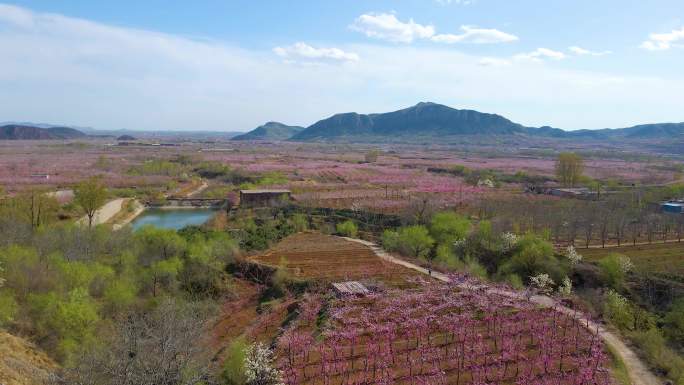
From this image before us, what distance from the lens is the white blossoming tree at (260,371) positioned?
661 inches

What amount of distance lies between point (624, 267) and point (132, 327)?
28.5 metres

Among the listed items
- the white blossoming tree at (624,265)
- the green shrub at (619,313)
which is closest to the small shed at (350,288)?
the green shrub at (619,313)

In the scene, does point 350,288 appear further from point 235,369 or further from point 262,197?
point 262,197

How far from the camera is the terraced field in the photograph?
2976 cm

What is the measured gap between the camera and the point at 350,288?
26391mm

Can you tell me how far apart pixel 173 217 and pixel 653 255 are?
4880 cm

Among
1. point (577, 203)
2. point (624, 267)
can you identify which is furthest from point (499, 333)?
point (577, 203)

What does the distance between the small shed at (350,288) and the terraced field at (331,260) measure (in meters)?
1.27

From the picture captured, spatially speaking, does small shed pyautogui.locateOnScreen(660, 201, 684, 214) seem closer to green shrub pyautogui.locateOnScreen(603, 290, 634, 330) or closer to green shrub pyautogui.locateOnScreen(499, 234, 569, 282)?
green shrub pyautogui.locateOnScreen(499, 234, 569, 282)

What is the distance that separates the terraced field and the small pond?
18.5 metres

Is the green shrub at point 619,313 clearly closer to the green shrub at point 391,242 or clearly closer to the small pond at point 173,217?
the green shrub at point 391,242

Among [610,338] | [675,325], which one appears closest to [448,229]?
[675,325]

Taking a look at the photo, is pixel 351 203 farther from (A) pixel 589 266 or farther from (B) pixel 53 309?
(B) pixel 53 309

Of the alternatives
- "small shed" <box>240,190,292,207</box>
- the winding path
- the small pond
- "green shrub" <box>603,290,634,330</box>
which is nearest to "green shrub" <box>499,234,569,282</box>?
the winding path
